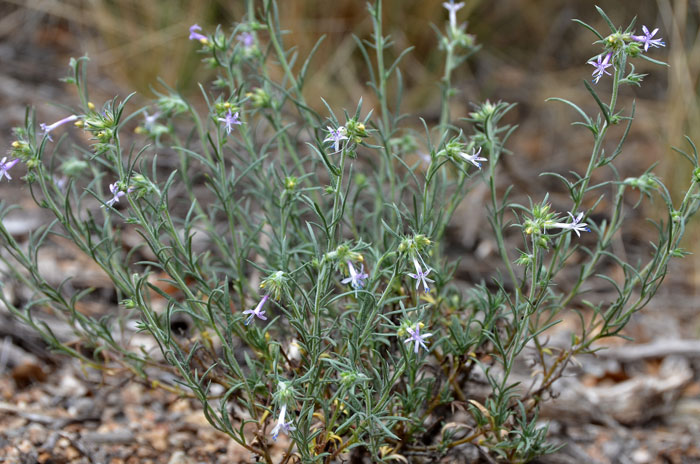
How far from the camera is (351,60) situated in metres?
6.31

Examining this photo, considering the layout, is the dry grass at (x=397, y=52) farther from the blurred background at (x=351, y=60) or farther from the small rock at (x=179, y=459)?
the small rock at (x=179, y=459)

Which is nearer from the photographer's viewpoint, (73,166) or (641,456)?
(73,166)

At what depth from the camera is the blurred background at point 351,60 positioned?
18.7 ft

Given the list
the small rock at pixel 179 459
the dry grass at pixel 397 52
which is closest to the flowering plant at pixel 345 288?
the small rock at pixel 179 459

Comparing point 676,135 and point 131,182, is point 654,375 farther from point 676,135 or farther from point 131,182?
point 131,182

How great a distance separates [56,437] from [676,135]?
4.34 m

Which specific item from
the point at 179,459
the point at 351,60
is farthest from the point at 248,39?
the point at 351,60

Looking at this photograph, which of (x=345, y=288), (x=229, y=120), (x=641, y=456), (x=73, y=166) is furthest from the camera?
(x=641, y=456)

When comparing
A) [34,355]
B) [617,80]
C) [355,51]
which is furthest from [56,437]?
[355,51]

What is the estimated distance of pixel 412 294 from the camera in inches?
79.1

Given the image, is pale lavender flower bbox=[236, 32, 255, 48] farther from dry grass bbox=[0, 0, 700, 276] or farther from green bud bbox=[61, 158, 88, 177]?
dry grass bbox=[0, 0, 700, 276]

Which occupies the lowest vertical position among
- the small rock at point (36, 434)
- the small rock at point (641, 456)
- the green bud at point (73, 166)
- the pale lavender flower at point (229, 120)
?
→ the small rock at point (36, 434)

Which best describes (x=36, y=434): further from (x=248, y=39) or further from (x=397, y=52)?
(x=397, y=52)

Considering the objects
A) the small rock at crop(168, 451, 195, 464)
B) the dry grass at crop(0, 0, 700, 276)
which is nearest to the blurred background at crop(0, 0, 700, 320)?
the dry grass at crop(0, 0, 700, 276)
